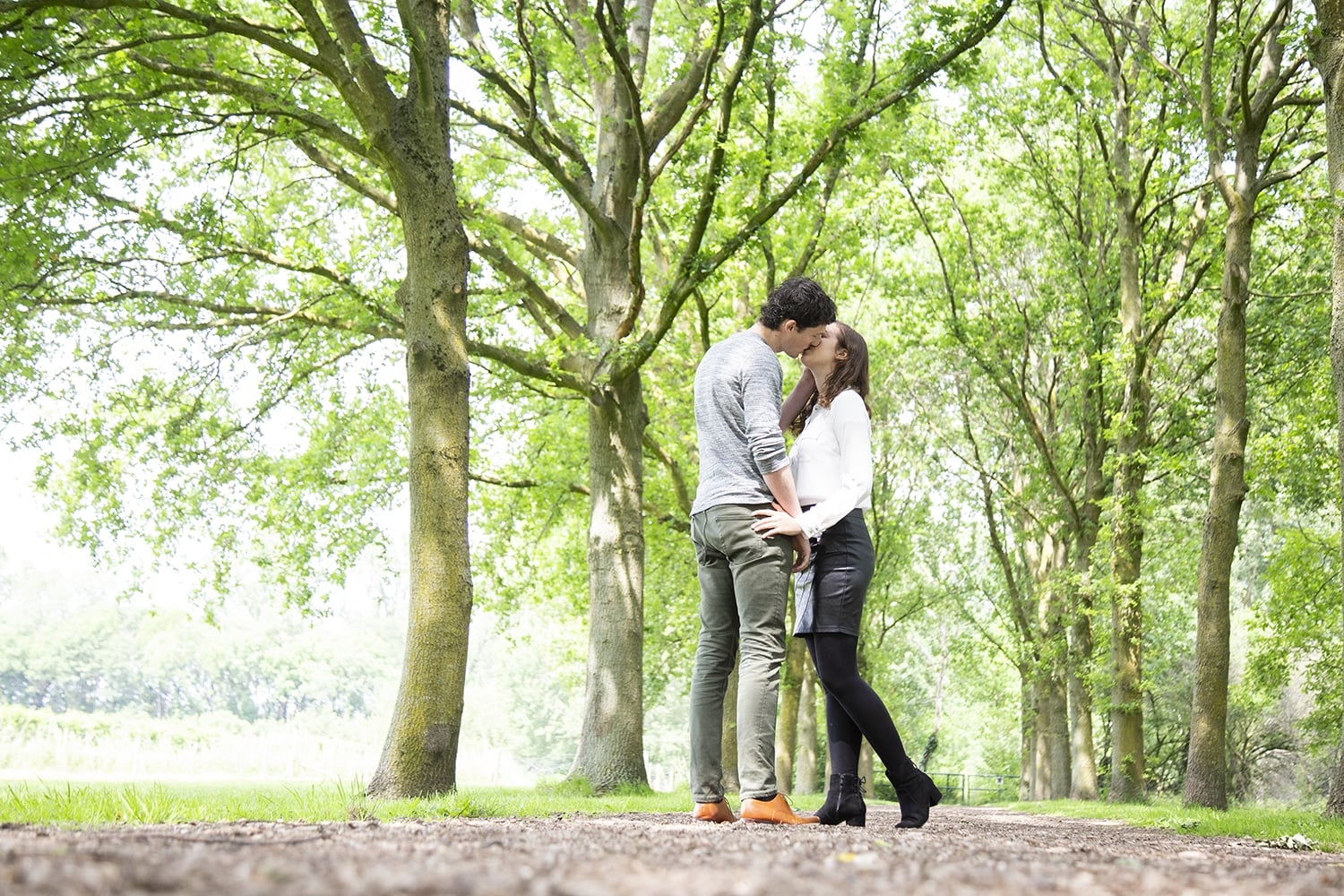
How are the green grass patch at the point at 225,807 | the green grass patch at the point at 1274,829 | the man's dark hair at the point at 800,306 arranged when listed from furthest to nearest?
the man's dark hair at the point at 800,306
the green grass patch at the point at 1274,829
the green grass patch at the point at 225,807

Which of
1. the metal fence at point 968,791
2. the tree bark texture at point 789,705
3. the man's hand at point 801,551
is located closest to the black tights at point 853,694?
the man's hand at point 801,551

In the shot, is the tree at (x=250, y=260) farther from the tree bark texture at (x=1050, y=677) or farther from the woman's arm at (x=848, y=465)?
the tree bark texture at (x=1050, y=677)

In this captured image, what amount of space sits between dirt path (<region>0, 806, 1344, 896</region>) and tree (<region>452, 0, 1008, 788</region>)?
7513mm

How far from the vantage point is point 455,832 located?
3.70 m

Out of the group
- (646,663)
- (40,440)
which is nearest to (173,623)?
(646,663)

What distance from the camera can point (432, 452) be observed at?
715 centimetres

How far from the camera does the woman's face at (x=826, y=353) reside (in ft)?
18.2

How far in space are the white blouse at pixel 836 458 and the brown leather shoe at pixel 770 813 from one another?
126cm

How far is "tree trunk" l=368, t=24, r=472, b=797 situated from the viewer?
264 inches

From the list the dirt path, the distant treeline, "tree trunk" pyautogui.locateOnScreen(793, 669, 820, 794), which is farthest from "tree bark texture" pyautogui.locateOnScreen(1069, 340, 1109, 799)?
the distant treeline

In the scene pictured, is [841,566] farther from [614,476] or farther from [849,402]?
[614,476]

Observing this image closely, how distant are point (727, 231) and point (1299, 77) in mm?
8449

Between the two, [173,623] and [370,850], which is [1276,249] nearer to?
[370,850]

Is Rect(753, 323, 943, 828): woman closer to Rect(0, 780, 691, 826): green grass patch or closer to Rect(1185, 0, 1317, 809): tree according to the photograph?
Rect(0, 780, 691, 826): green grass patch
